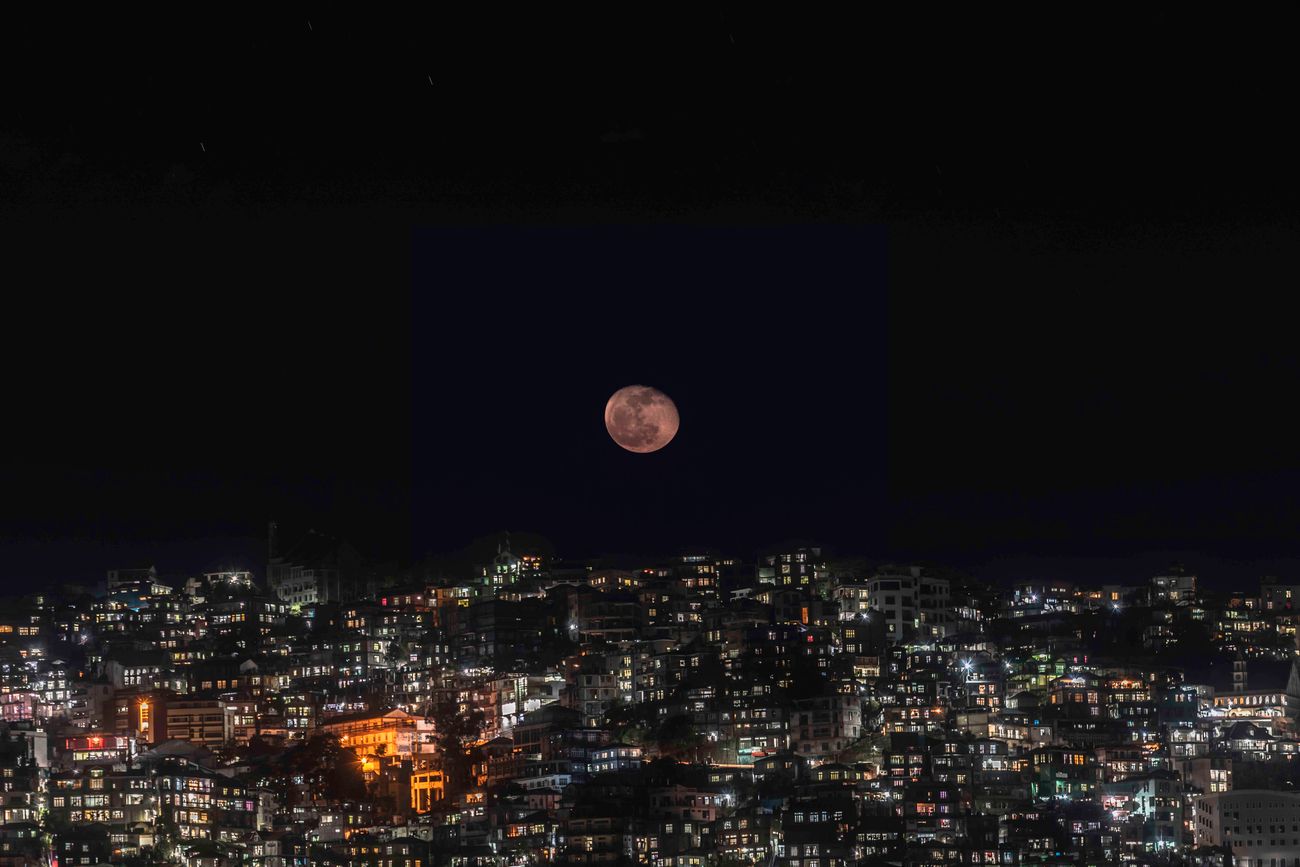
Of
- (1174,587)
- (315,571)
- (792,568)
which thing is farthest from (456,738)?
(1174,587)

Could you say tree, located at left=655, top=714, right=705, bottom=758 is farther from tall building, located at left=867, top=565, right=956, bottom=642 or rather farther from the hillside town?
tall building, located at left=867, top=565, right=956, bottom=642

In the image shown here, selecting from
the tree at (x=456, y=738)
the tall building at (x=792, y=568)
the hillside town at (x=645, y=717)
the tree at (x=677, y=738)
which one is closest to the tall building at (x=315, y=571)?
the hillside town at (x=645, y=717)

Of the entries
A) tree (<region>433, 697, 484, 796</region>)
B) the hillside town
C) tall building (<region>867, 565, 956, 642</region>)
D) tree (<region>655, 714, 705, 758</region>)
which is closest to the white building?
the hillside town

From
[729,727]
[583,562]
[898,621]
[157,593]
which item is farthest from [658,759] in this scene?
[157,593]

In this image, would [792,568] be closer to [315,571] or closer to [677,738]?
[315,571]

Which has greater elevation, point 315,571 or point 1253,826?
point 315,571

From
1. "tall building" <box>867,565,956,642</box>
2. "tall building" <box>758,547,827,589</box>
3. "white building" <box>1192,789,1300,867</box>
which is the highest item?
"tall building" <box>758,547,827,589</box>

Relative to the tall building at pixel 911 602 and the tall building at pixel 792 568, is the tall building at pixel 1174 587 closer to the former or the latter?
the tall building at pixel 911 602

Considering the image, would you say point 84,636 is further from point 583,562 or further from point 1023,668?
point 1023,668
